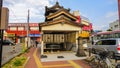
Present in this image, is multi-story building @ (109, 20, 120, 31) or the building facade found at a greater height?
multi-story building @ (109, 20, 120, 31)

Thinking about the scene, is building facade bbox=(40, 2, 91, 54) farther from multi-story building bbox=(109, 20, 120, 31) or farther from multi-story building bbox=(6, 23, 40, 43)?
multi-story building bbox=(6, 23, 40, 43)

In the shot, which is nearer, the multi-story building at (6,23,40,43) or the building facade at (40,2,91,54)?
the building facade at (40,2,91,54)

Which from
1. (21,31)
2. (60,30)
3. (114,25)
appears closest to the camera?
(60,30)

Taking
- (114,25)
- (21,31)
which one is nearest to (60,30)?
(114,25)

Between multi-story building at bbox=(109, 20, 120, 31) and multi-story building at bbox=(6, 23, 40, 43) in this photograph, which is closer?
multi-story building at bbox=(109, 20, 120, 31)

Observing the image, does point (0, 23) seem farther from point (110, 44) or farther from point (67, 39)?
point (67, 39)

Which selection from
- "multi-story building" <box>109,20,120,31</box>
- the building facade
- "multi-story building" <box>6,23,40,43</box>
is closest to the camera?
the building facade

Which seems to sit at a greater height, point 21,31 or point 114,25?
point 114,25

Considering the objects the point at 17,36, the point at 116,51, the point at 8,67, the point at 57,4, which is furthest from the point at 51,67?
the point at 17,36

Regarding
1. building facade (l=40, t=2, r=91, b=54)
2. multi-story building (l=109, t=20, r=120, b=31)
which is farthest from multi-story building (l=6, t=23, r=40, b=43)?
building facade (l=40, t=2, r=91, b=54)

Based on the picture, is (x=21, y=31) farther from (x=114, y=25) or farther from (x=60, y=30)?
(x=60, y=30)

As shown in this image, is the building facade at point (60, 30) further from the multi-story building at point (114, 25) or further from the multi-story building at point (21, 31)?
the multi-story building at point (21, 31)

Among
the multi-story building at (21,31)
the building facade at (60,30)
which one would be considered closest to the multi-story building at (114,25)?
the multi-story building at (21,31)

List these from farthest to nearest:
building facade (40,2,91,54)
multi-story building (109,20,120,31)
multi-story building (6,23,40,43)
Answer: multi-story building (6,23,40,43)
multi-story building (109,20,120,31)
building facade (40,2,91,54)
